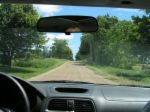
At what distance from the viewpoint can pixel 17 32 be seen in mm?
6980

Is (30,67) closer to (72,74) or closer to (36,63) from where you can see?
(36,63)

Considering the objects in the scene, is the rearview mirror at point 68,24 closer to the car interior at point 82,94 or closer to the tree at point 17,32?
the car interior at point 82,94

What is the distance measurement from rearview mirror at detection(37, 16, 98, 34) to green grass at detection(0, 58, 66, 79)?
1.30 m

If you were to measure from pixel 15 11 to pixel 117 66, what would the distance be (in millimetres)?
1756

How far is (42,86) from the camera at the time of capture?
6551 millimetres

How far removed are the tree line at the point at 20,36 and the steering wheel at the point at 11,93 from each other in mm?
1967

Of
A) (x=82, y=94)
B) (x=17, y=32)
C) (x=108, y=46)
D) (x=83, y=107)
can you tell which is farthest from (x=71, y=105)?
(x=108, y=46)

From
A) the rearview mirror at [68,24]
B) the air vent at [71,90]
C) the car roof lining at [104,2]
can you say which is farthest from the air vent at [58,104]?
the car roof lining at [104,2]

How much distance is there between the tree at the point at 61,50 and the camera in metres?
6.99

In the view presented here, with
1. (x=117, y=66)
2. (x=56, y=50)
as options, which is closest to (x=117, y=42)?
(x=117, y=66)

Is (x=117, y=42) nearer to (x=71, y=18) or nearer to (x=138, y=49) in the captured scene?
(x=138, y=49)

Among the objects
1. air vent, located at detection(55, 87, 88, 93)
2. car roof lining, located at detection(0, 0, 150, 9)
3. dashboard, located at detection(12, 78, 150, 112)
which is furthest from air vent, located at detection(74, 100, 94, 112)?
car roof lining, located at detection(0, 0, 150, 9)

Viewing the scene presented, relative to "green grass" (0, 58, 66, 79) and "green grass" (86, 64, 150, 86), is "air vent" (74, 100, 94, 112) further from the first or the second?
"green grass" (86, 64, 150, 86)

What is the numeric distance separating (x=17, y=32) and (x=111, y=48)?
1481 millimetres
